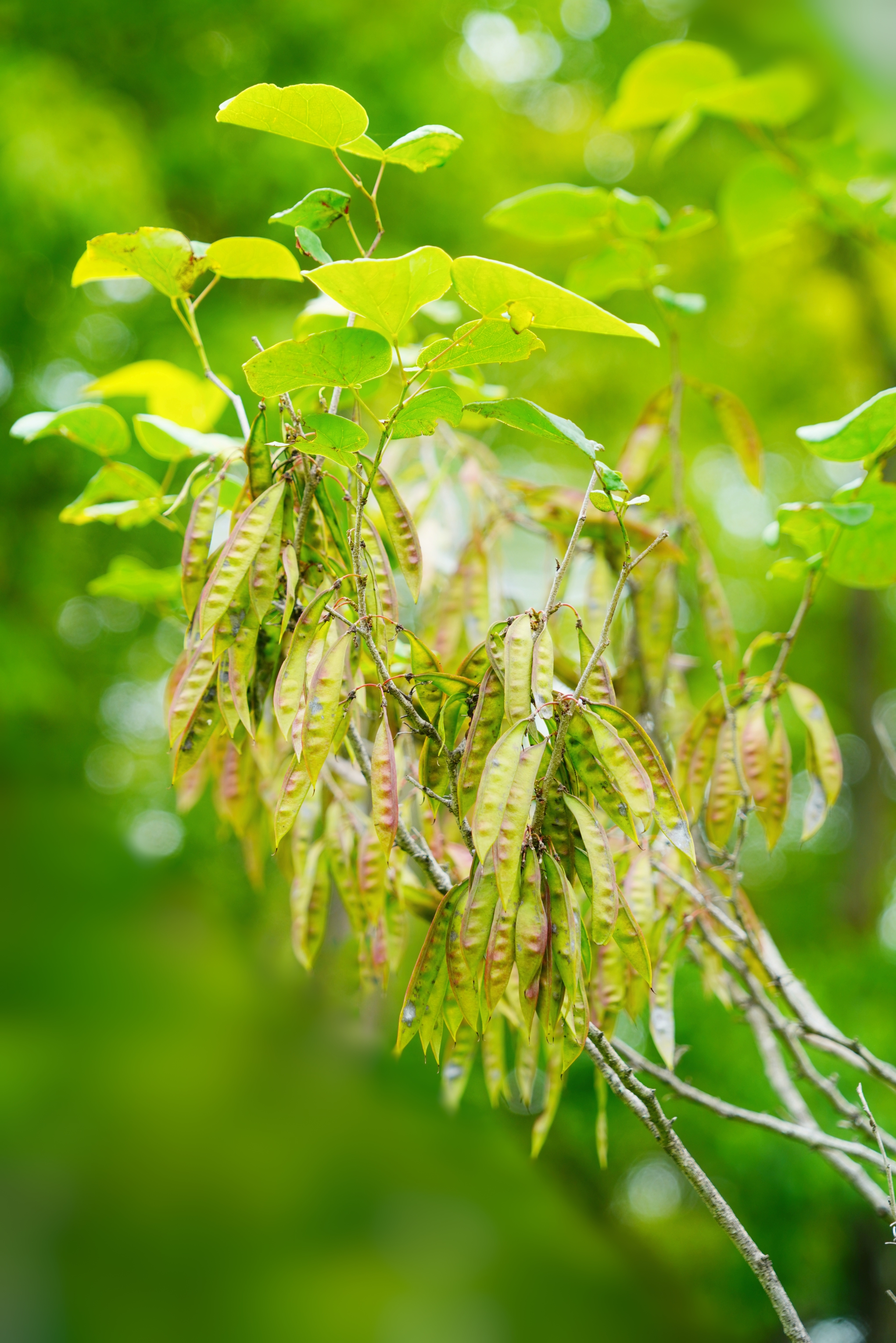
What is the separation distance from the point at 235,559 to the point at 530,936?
0.78 feet

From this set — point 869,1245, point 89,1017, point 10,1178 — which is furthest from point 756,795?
point 89,1017

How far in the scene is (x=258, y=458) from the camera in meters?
0.50

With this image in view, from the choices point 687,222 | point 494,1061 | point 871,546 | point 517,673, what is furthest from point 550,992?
point 687,222

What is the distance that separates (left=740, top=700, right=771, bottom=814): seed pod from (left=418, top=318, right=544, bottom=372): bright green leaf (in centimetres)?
33

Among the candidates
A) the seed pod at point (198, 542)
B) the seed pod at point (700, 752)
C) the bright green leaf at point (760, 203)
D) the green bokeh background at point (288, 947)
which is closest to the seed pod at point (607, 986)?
the seed pod at point (700, 752)

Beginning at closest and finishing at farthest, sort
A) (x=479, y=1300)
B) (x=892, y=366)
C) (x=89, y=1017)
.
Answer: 1. (x=479, y=1300)
2. (x=89, y=1017)
3. (x=892, y=366)

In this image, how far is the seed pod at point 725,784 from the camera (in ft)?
1.98

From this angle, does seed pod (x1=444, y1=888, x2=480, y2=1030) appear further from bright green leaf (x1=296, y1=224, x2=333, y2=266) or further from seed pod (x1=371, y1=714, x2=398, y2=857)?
bright green leaf (x1=296, y1=224, x2=333, y2=266)

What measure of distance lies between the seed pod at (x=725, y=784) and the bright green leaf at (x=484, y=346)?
323 millimetres

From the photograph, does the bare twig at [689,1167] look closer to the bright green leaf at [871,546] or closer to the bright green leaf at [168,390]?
the bright green leaf at [871,546]

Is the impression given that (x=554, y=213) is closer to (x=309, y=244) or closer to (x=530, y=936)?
(x=309, y=244)

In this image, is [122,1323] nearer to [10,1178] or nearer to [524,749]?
[10,1178]

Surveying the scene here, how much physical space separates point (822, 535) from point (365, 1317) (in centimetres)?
161

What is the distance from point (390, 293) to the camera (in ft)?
1.20
